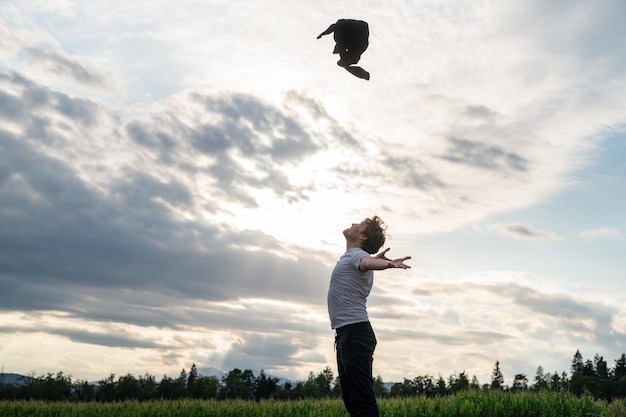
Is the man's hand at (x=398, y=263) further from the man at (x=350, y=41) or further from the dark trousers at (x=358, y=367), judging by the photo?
the man at (x=350, y=41)

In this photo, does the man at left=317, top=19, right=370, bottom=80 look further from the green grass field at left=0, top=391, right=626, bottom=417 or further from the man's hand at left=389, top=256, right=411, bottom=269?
the green grass field at left=0, top=391, right=626, bottom=417

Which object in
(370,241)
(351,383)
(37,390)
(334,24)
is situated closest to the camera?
(351,383)

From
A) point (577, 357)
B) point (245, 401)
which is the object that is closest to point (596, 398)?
point (245, 401)

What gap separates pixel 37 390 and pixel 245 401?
2255cm

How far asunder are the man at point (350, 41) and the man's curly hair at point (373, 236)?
2517 millimetres

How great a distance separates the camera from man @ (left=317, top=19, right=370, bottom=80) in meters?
8.87

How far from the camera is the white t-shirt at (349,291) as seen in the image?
6.94 m

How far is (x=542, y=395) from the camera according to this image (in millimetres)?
16859

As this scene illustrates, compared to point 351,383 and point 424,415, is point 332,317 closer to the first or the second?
point 351,383

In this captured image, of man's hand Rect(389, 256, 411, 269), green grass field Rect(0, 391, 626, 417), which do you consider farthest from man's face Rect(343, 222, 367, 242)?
green grass field Rect(0, 391, 626, 417)

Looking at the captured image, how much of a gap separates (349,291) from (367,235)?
72 centimetres

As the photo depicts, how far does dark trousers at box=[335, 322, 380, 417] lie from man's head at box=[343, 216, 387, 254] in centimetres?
95

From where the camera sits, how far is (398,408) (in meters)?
Answer: 17.0

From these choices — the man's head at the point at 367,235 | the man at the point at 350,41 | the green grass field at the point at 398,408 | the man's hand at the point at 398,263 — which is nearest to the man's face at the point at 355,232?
the man's head at the point at 367,235
